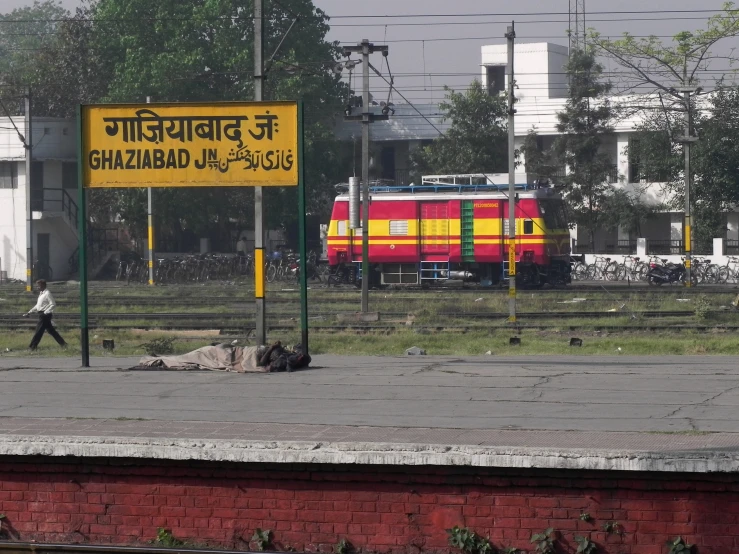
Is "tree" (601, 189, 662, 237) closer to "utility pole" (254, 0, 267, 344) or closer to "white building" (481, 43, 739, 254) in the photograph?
"white building" (481, 43, 739, 254)

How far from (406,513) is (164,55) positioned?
44.2m

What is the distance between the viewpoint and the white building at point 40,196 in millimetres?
46781

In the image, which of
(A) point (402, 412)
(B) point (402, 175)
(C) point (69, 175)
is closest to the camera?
(A) point (402, 412)

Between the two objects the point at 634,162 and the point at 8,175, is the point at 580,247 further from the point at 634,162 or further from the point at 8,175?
the point at 8,175

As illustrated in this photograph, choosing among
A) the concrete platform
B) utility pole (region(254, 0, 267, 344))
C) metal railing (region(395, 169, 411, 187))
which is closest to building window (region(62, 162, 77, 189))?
metal railing (region(395, 169, 411, 187))

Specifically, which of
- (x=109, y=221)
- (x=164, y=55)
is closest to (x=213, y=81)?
(x=164, y=55)

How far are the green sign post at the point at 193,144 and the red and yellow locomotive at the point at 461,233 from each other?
21.4 m

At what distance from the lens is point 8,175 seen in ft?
156

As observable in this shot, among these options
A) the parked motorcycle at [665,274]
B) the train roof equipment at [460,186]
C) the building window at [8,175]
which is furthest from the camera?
the building window at [8,175]

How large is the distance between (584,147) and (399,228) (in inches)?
621

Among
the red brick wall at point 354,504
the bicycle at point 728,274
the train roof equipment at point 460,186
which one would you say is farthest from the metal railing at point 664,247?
the red brick wall at point 354,504

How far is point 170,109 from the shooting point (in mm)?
14133

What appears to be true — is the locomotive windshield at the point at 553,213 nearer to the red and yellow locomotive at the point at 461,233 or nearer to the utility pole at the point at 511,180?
the red and yellow locomotive at the point at 461,233

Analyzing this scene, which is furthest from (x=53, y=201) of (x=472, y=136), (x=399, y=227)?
(x=472, y=136)
